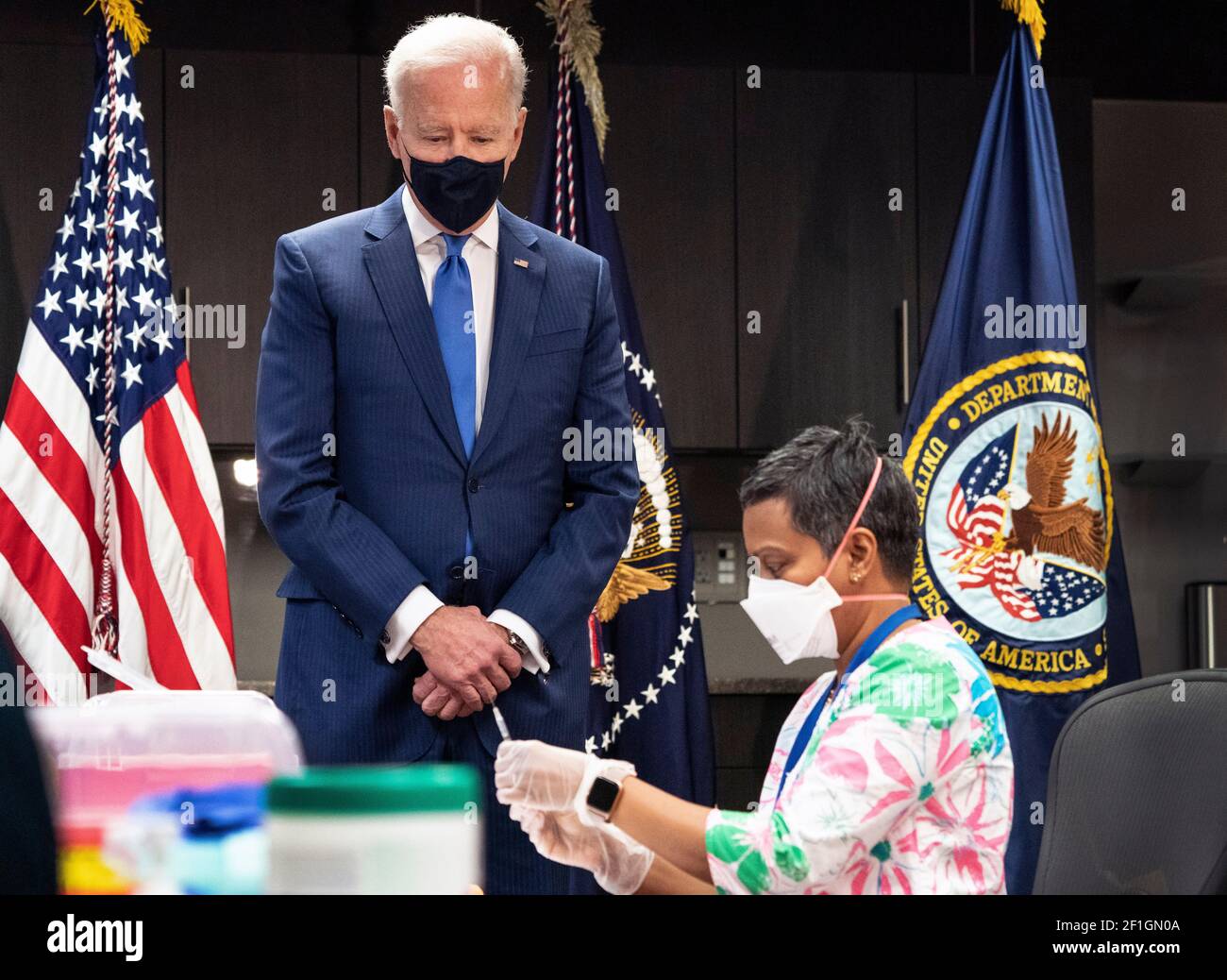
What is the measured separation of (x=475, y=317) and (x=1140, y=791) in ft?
2.63

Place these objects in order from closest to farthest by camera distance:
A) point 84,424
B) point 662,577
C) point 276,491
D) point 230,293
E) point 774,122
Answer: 1. point 276,491
2. point 84,424
3. point 662,577
4. point 230,293
5. point 774,122

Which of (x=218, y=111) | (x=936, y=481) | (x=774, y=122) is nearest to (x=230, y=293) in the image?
(x=218, y=111)

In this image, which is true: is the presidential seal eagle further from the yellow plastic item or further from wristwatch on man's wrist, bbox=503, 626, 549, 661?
the yellow plastic item

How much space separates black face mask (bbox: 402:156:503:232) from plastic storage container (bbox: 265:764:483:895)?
850mm

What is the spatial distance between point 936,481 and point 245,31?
2.19 metres

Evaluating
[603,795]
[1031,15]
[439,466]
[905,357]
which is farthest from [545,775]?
[905,357]

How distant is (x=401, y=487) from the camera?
1.32 m

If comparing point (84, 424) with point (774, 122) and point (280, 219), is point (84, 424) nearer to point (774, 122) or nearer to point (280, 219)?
point (280, 219)

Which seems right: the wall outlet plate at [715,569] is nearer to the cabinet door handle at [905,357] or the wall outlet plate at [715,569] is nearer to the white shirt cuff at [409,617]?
the cabinet door handle at [905,357]

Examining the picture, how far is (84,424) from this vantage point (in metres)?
2.97

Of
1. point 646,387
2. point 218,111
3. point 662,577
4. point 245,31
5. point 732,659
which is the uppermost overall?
point 245,31

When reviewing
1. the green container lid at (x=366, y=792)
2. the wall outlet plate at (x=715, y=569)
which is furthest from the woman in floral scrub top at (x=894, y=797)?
the wall outlet plate at (x=715, y=569)

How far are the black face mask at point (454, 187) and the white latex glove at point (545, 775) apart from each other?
0.69m

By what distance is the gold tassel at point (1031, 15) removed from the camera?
3.11 meters
